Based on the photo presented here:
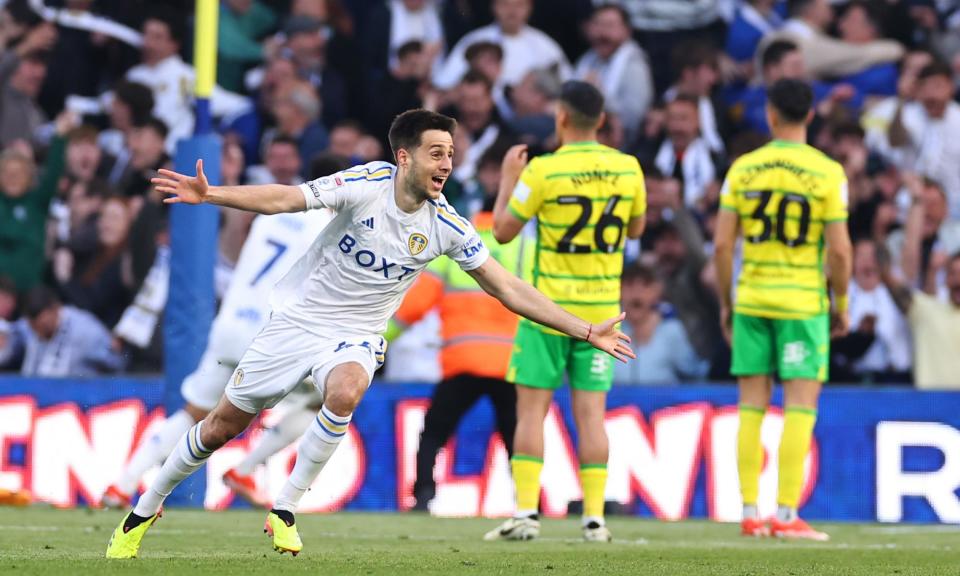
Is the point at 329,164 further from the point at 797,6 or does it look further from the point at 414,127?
the point at 797,6

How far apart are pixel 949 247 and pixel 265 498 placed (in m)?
6.04

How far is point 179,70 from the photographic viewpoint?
15953 mm

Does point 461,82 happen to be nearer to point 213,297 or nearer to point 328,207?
point 213,297

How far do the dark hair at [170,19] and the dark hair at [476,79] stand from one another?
324cm

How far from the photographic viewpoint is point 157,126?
15102 millimetres

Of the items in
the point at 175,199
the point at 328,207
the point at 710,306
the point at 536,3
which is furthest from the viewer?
the point at 536,3

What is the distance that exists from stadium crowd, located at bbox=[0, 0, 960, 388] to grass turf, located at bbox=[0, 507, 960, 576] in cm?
257

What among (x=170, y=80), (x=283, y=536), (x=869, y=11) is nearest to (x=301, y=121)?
(x=170, y=80)

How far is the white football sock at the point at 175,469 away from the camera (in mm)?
→ 7395

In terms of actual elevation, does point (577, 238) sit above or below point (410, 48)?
below

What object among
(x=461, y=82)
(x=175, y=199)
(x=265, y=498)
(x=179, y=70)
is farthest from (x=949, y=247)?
(x=175, y=199)

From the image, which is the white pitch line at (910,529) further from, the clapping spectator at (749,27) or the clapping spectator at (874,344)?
the clapping spectator at (749,27)

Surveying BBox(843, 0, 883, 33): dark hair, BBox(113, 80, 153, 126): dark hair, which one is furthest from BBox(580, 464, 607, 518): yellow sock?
BBox(113, 80, 153, 126): dark hair

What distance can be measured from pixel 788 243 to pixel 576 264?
1350 millimetres
